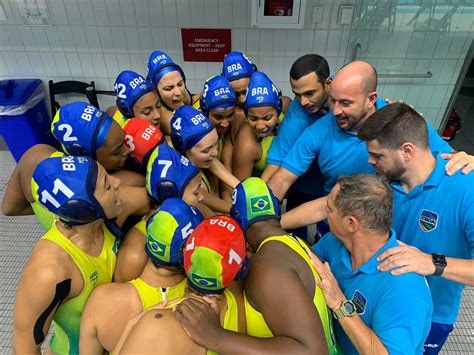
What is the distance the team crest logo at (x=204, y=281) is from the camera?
1.30 m

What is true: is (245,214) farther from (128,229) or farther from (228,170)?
(228,170)

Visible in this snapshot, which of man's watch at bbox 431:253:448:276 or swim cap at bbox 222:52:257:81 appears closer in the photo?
man's watch at bbox 431:253:448:276

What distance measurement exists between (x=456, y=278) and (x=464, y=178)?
0.53m

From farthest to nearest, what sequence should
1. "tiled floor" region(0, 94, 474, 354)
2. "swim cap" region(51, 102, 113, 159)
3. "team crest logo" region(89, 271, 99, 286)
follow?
1. "tiled floor" region(0, 94, 474, 354)
2. "swim cap" region(51, 102, 113, 159)
3. "team crest logo" region(89, 271, 99, 286)

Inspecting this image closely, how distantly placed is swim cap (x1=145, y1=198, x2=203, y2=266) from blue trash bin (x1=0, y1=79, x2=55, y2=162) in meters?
4.30

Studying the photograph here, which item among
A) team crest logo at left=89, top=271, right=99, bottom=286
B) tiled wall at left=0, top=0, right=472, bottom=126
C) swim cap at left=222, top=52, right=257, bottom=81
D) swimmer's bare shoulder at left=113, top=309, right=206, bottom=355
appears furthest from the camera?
tiled wall at left=0, top=0, right=472, bottom=126

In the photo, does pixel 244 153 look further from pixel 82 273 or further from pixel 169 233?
pixel 82 273

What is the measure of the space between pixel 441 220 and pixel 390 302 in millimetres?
687

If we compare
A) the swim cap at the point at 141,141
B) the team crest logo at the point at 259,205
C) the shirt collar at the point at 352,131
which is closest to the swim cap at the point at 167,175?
the swim cap at the point at 141,141

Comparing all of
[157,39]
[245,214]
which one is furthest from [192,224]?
[157,39]

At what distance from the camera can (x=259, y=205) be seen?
70.8 inches

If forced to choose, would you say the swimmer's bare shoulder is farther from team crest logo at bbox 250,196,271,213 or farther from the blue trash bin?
the blue trash bin

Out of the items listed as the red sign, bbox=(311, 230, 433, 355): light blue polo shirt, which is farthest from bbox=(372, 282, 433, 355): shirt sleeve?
the red sign

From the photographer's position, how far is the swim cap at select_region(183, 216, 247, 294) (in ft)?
4.22
